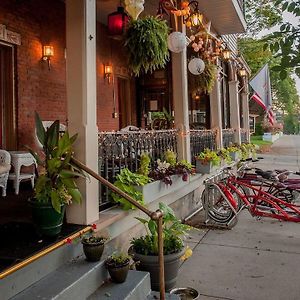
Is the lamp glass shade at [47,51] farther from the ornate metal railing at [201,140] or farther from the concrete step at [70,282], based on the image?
the concrete step at [70,282]

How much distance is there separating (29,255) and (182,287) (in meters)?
1.70

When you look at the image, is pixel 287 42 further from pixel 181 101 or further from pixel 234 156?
pixel 234 156

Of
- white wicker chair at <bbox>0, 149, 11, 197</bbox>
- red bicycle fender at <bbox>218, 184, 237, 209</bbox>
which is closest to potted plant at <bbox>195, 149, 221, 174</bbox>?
red bicycle fender at <bbox>218, 184, 237, 209</bbox>

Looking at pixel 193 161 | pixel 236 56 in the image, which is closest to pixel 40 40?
pixel 193 161

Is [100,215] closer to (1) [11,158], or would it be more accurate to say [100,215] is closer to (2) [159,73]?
(1) [11,158]

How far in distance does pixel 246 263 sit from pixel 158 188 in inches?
54.7

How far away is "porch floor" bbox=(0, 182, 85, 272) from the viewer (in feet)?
8.99

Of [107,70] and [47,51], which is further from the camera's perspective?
[107,70]

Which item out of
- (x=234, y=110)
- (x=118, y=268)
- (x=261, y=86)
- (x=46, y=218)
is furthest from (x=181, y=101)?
(x=261, y=86)

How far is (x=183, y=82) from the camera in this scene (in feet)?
21.0

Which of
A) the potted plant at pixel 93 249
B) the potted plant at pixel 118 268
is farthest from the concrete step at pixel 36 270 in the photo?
the potted plant at pixel 118 268

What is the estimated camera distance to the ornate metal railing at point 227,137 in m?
9.80

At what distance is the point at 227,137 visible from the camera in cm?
1021

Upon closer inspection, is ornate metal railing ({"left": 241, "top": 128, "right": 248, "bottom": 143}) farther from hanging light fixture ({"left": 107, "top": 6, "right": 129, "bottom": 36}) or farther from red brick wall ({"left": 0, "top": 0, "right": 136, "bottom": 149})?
hanging light fixture ({"left": 107, "top": 6, "right": 129, "bottom": 36})
